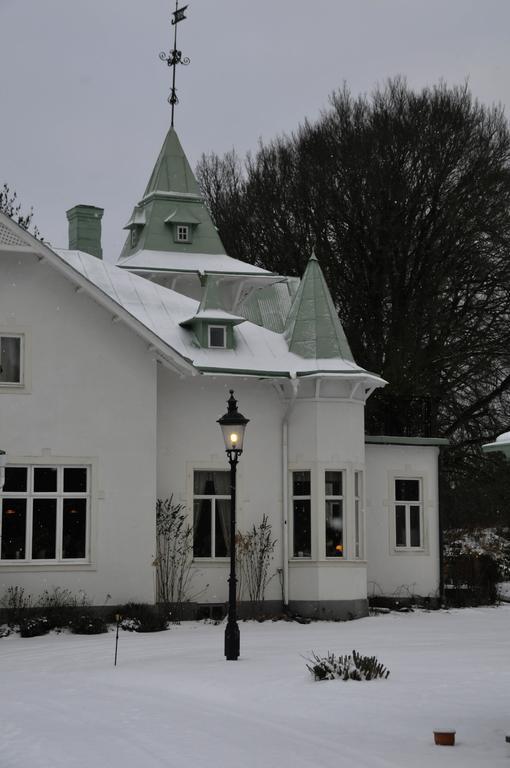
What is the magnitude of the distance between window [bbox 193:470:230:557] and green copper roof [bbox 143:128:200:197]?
1370 cm

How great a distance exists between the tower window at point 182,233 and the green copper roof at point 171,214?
3cm

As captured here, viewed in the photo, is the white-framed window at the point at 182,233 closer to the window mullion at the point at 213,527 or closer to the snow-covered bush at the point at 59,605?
the window mullion at the point at 213,527

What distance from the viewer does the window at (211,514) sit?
23.2 m

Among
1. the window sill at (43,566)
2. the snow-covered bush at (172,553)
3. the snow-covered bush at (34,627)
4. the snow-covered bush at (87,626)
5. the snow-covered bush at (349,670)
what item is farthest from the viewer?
the snow-covered bush at (172,553)

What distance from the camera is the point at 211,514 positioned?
23281 mm

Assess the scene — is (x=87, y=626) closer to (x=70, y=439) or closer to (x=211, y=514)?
(x=70, y=439)

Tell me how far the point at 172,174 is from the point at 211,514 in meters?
14.7

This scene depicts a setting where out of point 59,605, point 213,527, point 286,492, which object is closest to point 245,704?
point 59,605

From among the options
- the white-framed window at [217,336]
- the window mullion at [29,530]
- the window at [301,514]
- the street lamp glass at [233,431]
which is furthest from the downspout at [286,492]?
the street lamp glass at [233,431]

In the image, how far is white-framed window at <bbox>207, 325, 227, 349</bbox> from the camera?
24.0 metres

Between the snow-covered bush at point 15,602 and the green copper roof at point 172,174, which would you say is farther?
the green copper roof at point 172,174

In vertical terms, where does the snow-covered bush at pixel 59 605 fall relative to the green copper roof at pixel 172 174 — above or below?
below

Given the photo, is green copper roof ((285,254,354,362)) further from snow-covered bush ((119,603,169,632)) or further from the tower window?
the tower window

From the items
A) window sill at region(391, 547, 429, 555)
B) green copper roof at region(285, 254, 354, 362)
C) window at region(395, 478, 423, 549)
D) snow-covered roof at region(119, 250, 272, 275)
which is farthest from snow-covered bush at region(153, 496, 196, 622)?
snow-covered roof at region(119, 250, 272, 275)
